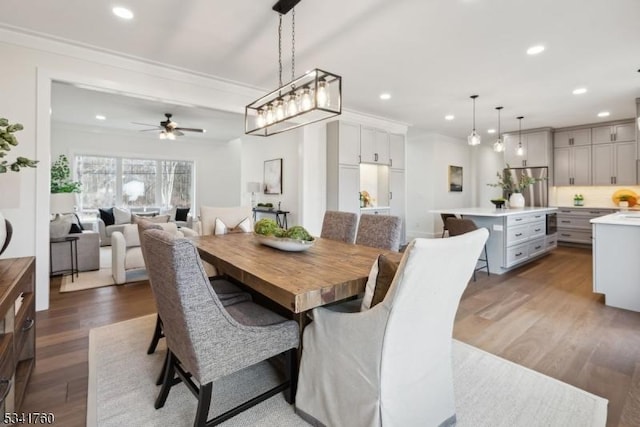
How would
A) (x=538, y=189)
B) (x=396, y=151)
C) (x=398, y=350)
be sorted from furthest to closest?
1. (x=538, y=189)
2. (x=396, y=151)
3. (x=398, y=350)

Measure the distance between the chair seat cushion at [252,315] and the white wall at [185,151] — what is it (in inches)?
288

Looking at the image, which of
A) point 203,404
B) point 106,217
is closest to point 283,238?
point 203,404

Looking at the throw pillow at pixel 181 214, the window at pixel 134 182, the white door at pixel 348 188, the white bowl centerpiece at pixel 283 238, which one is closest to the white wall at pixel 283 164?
the white door at pixel 348 188

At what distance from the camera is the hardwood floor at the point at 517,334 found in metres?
1.84

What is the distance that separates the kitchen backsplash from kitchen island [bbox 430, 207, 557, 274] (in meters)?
2.74

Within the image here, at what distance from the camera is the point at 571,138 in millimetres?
6945

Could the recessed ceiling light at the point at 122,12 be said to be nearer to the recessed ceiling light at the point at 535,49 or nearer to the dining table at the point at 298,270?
the dining table at the point at 298,270

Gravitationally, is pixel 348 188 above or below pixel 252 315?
above

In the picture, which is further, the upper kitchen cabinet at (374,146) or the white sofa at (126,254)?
the upper kitchen cabinet at (374,146)

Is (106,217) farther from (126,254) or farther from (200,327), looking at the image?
(200,327)

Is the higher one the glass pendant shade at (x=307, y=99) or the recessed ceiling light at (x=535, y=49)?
the recessed ceiling light at (x=535, y=49)

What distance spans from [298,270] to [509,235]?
12.9 ft

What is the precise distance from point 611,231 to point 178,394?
13.6 feet

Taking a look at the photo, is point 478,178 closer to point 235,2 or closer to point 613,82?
point 613,82
